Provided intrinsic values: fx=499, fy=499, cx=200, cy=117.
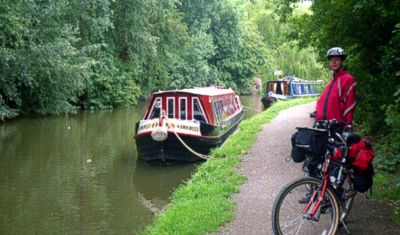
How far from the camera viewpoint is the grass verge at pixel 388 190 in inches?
222

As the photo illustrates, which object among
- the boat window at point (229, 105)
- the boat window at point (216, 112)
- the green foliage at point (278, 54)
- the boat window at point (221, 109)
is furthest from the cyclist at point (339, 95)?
the green foliage at point (278, 54)

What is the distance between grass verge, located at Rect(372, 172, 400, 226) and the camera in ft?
18.5

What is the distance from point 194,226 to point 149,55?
27.3 meters

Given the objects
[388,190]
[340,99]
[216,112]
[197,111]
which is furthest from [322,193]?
[216,112]

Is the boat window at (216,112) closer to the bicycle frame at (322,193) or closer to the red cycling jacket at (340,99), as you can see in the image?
the red cycling jacket at (340,99)

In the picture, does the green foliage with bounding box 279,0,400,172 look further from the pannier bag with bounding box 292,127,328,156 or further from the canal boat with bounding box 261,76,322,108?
the canal boat with bounding box 261,76,322,108

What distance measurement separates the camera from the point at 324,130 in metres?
4.44

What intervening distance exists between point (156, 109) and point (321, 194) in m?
11.1

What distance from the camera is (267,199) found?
6617 mm

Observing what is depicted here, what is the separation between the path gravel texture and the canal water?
79.6 inches

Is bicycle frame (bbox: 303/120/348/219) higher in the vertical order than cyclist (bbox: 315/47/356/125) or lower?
lower

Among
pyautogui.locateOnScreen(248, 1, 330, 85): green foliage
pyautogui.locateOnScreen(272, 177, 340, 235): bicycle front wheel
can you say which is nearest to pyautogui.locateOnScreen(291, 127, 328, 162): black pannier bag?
pyautogui.locateOnScreen(272, 177, 340, 235): bicycle front wheel

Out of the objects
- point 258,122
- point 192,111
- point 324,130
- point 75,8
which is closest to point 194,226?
point 324,130

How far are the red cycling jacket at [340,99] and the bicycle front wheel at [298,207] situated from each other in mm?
806
